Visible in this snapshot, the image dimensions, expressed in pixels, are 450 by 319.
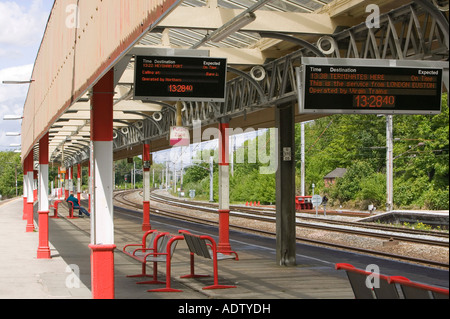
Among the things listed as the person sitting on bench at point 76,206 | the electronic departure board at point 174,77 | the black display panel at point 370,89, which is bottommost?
the person sitting on bench at point 76,206

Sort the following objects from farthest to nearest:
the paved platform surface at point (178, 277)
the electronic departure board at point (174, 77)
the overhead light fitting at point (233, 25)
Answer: the electronic departure board at point (174, 77) < the paved platform surface at point (178, 277) < the overhead light fitting at point (233, 25)

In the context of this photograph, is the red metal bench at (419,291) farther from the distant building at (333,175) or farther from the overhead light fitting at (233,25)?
the distant building at (333,175)

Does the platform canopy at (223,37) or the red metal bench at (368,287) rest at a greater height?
the platform canopy at (223,37)

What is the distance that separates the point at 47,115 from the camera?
1344 cm

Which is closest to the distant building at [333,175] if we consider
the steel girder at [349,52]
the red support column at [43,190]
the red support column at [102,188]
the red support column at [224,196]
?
the steel girder at [349,52]

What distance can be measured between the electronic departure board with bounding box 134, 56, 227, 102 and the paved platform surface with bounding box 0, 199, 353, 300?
129 inches

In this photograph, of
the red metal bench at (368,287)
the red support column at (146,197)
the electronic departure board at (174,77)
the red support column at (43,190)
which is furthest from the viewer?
the red support column at (146,197)

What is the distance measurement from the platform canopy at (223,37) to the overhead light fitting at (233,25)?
16 mm

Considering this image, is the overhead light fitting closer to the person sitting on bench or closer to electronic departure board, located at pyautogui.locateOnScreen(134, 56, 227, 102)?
electronic departure board, located at pyautogui.locateOnScreen(134, 56, 227, 102)

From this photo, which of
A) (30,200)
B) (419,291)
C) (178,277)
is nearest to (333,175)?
(30,200)

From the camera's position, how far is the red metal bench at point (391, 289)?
17.4ft

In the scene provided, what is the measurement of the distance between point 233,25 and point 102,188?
340cm

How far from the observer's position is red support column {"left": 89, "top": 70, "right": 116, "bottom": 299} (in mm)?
8477
